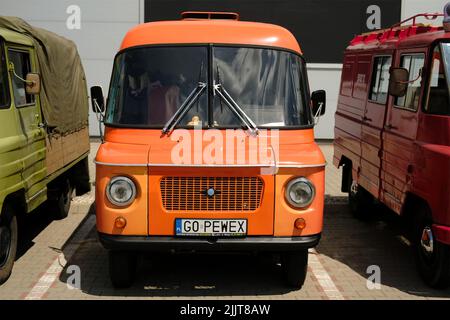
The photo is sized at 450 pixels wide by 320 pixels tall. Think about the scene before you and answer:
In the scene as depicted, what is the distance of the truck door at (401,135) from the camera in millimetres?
6109

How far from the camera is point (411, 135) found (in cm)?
610

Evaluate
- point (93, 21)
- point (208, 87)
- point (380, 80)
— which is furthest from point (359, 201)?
point (93, 21)

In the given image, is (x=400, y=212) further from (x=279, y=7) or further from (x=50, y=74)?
(x=279, y=7)

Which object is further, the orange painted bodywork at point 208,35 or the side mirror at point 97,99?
the side mirror at point 97,99

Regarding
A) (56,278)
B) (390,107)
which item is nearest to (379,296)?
(390,107)

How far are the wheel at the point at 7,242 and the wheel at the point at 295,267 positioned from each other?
281 centimetres

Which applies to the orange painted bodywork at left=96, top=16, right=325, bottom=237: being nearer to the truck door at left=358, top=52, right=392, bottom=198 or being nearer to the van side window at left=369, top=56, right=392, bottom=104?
the truck door at left=358, top=52, right=392, bottom=198

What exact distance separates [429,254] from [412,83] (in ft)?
6.03

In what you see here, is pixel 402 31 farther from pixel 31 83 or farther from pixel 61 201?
pixel 61 201

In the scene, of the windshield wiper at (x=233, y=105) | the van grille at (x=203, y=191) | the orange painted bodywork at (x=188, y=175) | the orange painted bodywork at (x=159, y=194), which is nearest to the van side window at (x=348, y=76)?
the windshield wiper at (x=233, y=105)

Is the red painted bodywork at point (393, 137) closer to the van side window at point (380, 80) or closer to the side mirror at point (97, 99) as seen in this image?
the van side window at point (380, 80)

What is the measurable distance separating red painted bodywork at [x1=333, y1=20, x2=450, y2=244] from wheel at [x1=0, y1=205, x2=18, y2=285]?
413 cm

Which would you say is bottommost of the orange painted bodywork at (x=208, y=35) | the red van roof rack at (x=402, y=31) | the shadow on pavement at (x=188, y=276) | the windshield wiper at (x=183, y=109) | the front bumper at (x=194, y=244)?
the shadow on pavement at (x=188, y=276)

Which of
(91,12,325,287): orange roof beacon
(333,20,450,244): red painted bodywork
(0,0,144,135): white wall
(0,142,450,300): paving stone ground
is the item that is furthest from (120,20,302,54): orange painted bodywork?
(0,0,144,135): white wall
